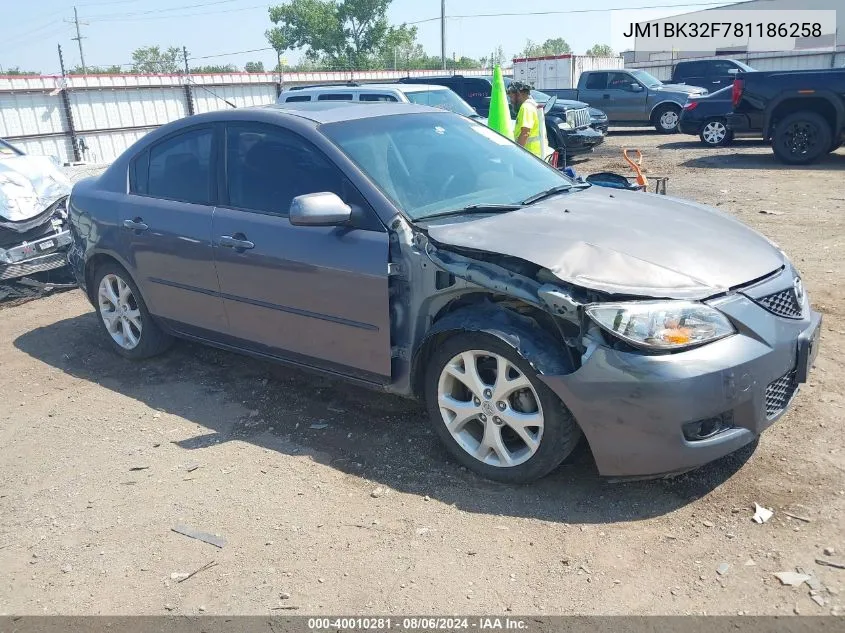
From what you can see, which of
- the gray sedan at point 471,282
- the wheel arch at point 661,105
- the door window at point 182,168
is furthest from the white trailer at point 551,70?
the gray sedan at point 471,282

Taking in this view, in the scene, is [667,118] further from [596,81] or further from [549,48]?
[549,48]

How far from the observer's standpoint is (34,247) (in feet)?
24.2

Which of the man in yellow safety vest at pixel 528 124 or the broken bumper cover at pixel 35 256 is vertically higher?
the man in yellow safety vest at pixel 528 124

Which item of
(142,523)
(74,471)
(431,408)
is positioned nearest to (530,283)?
(431,408)

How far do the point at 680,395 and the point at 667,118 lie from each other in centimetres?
1876

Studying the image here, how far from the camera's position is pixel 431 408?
370cm

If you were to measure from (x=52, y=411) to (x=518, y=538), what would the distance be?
10.9 feet

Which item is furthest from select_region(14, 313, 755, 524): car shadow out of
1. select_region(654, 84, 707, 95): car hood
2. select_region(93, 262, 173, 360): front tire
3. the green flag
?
select_region(654, 84, 707, 95): car hood

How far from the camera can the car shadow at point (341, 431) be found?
133 inches

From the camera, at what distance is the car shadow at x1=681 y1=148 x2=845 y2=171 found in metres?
12.7

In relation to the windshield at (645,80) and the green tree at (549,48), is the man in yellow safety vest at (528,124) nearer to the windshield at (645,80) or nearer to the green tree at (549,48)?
the windshield at (645,80)

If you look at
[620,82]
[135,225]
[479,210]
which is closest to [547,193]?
[479,210]

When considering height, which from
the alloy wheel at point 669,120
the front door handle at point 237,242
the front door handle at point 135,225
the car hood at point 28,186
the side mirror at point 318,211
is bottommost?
the alloy wheel at point 669,120

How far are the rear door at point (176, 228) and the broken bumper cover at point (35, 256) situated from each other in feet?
9.25
